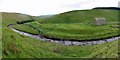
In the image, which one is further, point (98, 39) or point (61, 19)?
point (61, 19)

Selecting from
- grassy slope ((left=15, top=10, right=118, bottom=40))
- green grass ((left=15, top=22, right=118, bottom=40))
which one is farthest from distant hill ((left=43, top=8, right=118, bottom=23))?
green grass ((left=15, top=22, right=118, bottom=40))

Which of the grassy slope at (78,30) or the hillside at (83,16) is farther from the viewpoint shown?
the hillside at (83,16)

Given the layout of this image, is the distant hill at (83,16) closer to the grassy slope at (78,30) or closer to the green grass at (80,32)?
the grassy slope at (78,30)

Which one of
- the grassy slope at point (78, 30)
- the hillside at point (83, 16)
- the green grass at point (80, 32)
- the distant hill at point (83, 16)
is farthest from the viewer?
the distant hill at point (83, 16)

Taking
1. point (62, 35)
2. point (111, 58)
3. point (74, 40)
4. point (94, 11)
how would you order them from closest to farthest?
point (111, 58) < point (74, 40) < point (62, 35) < point (94, 11)

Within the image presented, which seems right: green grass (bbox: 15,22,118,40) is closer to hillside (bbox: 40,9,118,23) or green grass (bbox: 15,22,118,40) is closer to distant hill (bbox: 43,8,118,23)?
hillside (bbox: 40,9,118,23)

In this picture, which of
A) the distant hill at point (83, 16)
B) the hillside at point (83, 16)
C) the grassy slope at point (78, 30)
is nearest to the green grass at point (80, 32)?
the grassy slope at point (78, 30)

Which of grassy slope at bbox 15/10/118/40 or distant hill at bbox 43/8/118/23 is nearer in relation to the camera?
grassy slope at bbox 15/10/118/40

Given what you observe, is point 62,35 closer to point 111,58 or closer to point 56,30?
point 56,30

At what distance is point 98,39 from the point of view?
332ft

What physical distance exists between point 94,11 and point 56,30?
6489 centimetres

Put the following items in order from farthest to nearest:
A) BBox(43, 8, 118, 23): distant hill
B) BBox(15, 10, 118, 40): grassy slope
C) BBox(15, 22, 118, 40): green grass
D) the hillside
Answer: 1. BBox(43, 8, 118, 23): distant hill
2. the hillside
3. BBox(15, 10, 118, 40): grassy slope
4. BBox(15, 22, 118, 40): green grass

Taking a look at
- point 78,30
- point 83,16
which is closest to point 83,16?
point 83,16

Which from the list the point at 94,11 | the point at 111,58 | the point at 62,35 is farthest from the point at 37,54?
the point at 94,11
